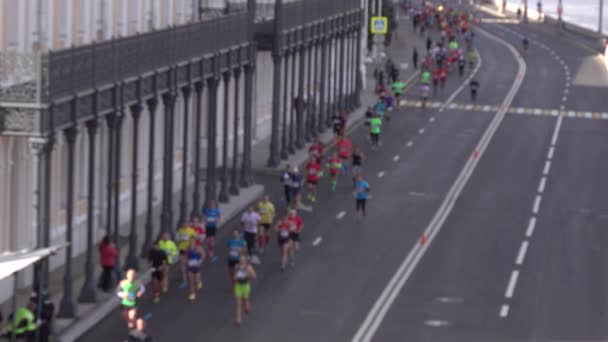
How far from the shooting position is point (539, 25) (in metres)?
146

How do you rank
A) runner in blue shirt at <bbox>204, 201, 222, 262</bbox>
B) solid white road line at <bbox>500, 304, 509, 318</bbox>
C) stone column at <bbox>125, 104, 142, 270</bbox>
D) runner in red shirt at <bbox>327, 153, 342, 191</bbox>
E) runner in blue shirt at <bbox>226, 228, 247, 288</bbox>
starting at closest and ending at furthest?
solid white road line at <bbox>500, 304, 509, 318</bbox>
runner in blue shirt at <bbox>226, 228, 247, 288</bbox>
stone column at <bbox>125, 104, 142, 270</bbox>
runner in blue shirt at <bbox>204, 201, 222, 262</bbox>
runner in red shirt at <bbox>327, 153, 342, 191</bbox>

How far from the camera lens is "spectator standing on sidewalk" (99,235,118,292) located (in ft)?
120

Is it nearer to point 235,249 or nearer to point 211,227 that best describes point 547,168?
point 211,227

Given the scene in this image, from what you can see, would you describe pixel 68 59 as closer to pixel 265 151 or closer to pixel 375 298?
pixel 375 298

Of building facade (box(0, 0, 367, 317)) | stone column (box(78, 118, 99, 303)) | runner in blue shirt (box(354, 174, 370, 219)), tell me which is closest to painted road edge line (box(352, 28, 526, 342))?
runner in blue shirt (box(354, 174, 370, 219))

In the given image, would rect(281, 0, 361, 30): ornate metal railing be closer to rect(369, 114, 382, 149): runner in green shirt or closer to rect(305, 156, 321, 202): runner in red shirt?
rect(369, 114, 382, 149): runner in green shirt

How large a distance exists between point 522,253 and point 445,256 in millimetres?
2162

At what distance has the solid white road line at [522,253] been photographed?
42812 mm

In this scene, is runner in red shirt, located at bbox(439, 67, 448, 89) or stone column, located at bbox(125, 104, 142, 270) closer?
stone column, located at bbox(125, 104, 142, 270)

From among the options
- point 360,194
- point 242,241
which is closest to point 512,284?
point 242,241

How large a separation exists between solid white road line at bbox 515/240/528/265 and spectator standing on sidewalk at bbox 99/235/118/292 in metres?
11.0

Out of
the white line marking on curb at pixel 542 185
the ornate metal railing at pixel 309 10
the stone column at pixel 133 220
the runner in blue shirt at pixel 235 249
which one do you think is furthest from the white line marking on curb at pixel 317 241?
the ornate metal railing at pixel 309 10

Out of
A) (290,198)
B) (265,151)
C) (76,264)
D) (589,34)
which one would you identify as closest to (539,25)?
(589,34)

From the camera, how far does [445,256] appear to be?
43250 mm
